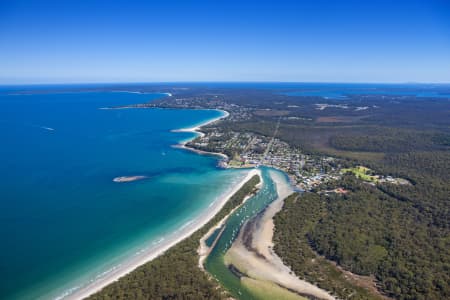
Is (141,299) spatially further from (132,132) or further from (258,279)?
(132,132)

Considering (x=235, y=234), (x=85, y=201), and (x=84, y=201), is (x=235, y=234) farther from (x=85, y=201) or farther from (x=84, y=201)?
(x=84, y=201)

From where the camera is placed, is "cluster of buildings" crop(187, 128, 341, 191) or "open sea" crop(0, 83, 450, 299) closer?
"open sea" crop(0, 83, 450, 299)

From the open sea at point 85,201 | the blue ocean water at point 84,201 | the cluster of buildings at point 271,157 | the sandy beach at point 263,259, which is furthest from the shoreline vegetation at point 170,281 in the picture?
the cluster of buildings at point 271,157

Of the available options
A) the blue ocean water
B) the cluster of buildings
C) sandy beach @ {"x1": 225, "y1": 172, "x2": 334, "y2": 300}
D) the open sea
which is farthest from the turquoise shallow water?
the blue ocean water

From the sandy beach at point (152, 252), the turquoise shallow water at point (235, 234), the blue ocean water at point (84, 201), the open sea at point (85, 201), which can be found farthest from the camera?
the blue ocean water at point (84, 201)

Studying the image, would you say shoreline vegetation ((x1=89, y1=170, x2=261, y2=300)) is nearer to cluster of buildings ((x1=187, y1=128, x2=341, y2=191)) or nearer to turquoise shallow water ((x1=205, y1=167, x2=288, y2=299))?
turquoise shallow water ((x1=205, y1=167, x2=288, y2=299))

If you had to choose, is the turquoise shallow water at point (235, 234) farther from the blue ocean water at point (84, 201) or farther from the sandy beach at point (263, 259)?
the blue ocean water at point (84, 201)

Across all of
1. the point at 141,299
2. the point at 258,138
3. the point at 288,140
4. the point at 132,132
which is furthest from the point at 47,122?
the point at 141,299
